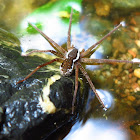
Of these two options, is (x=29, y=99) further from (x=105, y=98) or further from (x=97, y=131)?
(x=105, y=98)

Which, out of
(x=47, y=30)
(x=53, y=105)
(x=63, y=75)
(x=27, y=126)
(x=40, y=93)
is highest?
(x=47, y=30)

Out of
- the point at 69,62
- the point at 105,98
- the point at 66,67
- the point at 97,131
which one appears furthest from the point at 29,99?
the point at 105,98

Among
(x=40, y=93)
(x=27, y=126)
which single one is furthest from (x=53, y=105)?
(x=27, y=126)

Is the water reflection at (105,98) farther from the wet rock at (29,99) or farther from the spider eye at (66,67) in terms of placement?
the spider eye at (66,67)

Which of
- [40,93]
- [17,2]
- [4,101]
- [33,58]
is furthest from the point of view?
[17,2]

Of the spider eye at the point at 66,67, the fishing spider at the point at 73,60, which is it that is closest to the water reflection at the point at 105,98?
the fishing spider at the point at 73,60

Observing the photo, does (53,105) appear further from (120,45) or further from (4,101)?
(120,45)
